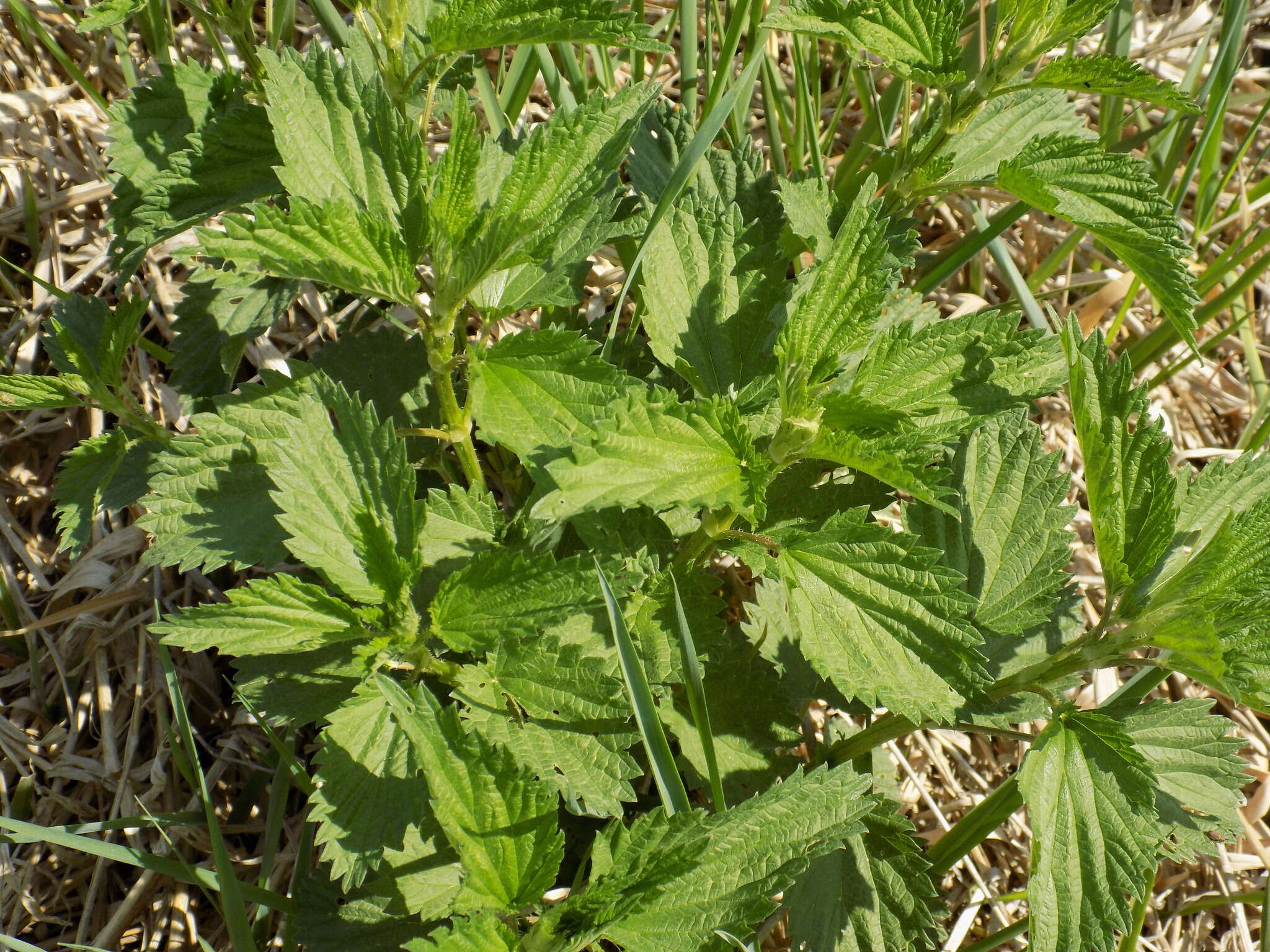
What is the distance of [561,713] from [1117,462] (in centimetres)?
97

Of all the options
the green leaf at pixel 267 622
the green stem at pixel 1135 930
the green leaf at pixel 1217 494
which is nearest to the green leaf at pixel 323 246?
the green leaf at pixel 267 622

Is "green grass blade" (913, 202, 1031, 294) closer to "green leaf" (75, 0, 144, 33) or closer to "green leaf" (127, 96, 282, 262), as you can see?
"green leaf" (127, 96, 282, 262)

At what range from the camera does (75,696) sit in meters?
2.43

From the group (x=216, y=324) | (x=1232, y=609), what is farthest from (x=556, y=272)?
(x=1232, y=609)

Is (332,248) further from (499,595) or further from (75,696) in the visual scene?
(75,696)

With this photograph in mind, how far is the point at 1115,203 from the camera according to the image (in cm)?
174

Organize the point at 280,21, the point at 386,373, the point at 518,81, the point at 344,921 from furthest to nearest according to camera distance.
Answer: the point at 518,81 → the point at 280,21 → the point at 386,373 → the point at 344,921

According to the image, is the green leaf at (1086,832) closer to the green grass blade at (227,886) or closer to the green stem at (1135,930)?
the green stem at (1135,930)

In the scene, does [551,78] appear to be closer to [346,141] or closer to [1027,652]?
[346,141]

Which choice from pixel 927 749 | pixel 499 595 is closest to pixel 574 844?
pixel 499 595

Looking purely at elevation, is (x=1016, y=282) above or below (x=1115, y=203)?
below

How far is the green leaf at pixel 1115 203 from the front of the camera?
5.59 ft

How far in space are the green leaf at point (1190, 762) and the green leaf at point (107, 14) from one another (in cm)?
202

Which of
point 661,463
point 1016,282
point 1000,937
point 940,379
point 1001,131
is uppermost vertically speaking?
point 1001,131
